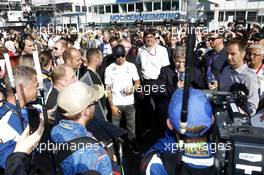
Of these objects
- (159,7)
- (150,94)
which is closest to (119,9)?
(159,7)

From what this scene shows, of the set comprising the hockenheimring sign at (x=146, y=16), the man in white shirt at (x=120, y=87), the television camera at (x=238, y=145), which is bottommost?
the man in white shirt at (x=120, y=87)

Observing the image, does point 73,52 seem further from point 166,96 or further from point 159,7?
point 159,7

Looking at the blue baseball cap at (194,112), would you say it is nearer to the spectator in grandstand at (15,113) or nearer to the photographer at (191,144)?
the photographer at (191,144)

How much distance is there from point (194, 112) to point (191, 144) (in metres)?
0.20

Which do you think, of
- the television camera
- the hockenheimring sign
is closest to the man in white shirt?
the television camera

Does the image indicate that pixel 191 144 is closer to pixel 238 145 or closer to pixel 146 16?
pixel 238 145

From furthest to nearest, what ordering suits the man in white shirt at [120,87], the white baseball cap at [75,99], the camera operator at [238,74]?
the man in white shirt at [120,87] < the camera operator at [238,74] < the white baseball cap at [75,99]

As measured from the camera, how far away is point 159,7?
51969 millimetres

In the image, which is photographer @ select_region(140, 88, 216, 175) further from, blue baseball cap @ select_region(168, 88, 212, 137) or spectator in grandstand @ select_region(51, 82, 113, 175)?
spectator in grandstand @ select_region(51, 82, 113, 175)

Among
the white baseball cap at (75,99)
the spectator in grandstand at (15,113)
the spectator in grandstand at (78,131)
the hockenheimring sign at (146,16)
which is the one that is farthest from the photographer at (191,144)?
the hockenheimring sign at (146,16)

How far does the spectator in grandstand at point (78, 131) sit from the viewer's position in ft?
5.80

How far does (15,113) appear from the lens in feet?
7.66

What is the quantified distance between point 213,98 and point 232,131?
55 cm

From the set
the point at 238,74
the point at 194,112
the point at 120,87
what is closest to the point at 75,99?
the point at 194,112
